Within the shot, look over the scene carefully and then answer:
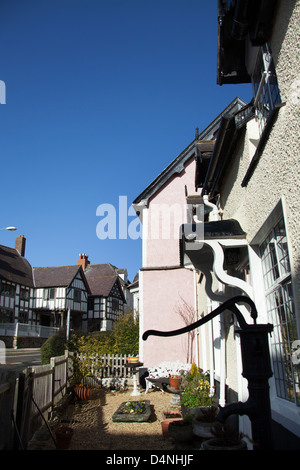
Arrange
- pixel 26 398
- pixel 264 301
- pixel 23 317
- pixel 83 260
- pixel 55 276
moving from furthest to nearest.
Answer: pixel 83 260 → pixel 55 276 → pixel 23 317 → pixel 26 398 → pixel 264 301

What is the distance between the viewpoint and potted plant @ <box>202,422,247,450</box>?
2.57 metres

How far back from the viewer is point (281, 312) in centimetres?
342

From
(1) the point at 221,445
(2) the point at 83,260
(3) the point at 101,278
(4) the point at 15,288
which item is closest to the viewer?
(1) the point at 221,445

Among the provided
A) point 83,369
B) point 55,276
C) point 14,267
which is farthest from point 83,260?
point 83,369

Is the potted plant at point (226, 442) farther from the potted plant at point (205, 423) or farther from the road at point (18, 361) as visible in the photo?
the road at point (18, 361)

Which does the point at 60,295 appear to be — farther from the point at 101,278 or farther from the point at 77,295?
the point at 101,278

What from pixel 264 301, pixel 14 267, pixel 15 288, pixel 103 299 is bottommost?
pixel 264 301

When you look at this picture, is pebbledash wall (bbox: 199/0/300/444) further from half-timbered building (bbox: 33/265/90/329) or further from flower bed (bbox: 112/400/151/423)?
half-timbered building (bbox: 33/265/90/329)

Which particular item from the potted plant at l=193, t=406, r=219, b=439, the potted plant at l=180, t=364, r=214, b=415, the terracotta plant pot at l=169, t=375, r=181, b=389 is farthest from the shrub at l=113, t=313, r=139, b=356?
the potted plant at l=193, t=406, r=219, b=439

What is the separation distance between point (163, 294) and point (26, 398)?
799cm

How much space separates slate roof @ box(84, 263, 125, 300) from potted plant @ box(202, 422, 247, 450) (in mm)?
39105

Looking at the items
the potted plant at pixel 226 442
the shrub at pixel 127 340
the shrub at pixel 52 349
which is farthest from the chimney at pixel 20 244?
the potted plant at pixel 226 442
